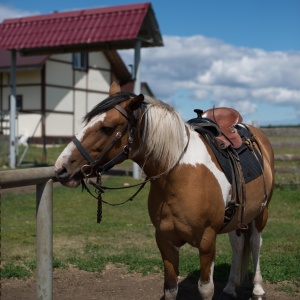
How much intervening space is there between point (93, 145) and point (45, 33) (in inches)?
484

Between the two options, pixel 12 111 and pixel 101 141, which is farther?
pixel 12 111

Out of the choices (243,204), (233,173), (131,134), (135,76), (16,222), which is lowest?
(16,222)

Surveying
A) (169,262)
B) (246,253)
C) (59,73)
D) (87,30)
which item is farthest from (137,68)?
(59,73)

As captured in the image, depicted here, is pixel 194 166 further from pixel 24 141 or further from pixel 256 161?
pixel 24 141

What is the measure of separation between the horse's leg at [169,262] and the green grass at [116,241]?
5.37ft

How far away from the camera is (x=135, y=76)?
13297 mm

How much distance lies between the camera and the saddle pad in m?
3.90

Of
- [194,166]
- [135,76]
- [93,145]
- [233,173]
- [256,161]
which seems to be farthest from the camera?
[135,76]

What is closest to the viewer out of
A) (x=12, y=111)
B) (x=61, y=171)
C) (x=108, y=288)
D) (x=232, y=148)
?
(x=61, y=171)

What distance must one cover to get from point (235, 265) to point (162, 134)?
2039 millimetres

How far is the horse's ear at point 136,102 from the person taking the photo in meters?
3.31

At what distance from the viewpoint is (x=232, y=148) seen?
13.8 ft

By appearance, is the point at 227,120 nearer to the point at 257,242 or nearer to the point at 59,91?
the point at 257,242

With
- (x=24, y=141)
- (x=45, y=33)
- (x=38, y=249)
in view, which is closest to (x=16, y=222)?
(x=38, y=249)
